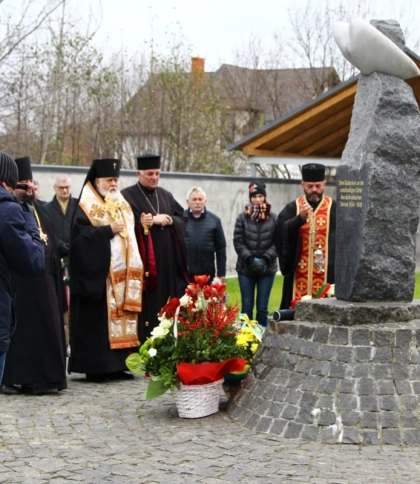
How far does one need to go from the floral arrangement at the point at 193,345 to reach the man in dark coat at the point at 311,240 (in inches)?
84.2

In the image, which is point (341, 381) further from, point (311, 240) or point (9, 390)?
point (9, 390)

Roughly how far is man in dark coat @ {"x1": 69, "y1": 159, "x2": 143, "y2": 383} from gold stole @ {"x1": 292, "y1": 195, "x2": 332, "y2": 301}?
1.61 m

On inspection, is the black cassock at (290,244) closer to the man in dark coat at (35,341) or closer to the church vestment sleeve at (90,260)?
the church vestment sleeve at (90,260)

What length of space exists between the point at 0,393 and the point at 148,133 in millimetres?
17878

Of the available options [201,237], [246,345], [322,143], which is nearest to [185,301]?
[246,345]

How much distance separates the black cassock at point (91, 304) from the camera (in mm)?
8797

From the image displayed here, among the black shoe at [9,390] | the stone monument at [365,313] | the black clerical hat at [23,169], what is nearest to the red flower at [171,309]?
the stone monument at [365,313]

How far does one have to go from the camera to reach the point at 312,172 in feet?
30.1

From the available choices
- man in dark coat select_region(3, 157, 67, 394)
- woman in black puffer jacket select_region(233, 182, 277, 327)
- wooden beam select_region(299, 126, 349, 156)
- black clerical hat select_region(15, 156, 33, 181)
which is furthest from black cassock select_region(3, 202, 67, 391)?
wooden beam select_region(299, 126, 349, 156)

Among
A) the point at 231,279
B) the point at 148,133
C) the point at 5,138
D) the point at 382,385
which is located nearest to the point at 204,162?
the point at 148,133

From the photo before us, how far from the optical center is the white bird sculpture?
704cm

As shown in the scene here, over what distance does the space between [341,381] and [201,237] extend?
483cm

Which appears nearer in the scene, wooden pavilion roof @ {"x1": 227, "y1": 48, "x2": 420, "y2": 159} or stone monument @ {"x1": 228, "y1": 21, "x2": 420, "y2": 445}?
stone monument @ {"x1": 228, "y1": 21, "x2": 420, "y2": 445}

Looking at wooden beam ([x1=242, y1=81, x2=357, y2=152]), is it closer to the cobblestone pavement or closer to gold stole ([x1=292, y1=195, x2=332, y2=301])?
gold stole ([x1=292, y1=195, x2=332, y2=301])
